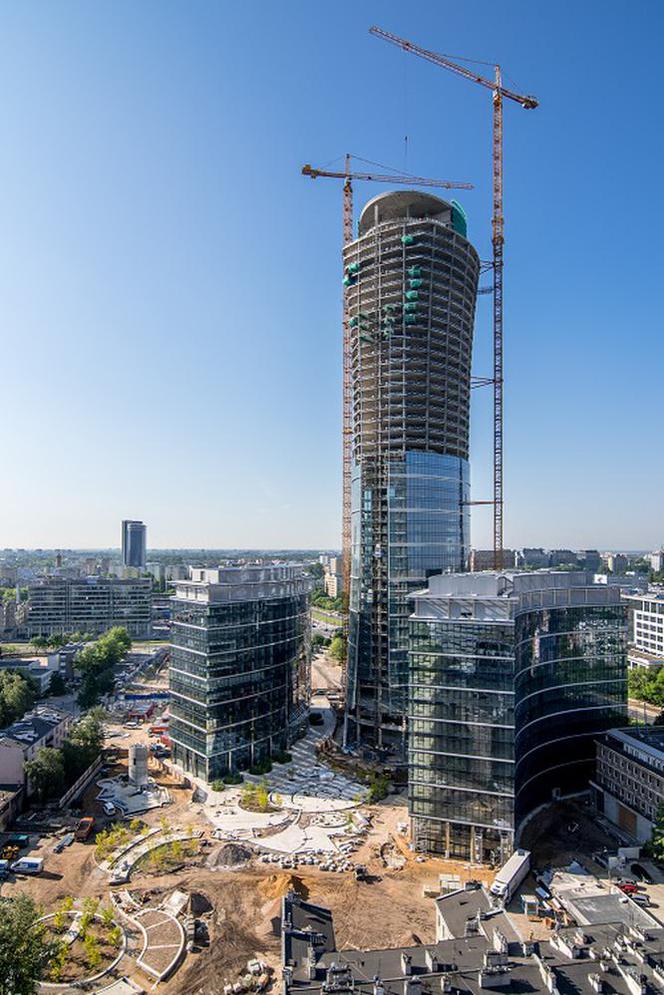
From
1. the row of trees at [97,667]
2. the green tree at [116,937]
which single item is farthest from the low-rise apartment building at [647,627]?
the green tree at [116,937]

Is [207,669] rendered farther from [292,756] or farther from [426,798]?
[426,798]

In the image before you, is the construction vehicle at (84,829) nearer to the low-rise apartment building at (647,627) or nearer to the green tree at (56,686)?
the green tree at (56,686)

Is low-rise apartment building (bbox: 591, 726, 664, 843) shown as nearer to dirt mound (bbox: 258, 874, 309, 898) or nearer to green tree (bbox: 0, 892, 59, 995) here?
dirt mound (bbox: 258, 874, 309, 898)

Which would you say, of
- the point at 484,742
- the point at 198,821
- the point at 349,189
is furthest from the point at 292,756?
the point at 349,189

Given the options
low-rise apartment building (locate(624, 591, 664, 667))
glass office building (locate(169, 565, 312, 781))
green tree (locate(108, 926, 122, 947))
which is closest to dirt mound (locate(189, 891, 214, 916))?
green tree (locate(108, 926, 122, 947))

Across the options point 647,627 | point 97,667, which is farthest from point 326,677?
point 647,627

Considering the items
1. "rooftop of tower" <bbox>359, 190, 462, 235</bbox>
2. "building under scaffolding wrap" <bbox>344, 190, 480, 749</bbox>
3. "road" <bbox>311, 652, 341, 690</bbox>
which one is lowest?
"road" <bbox>311, 652, 341, 690</bbox>
